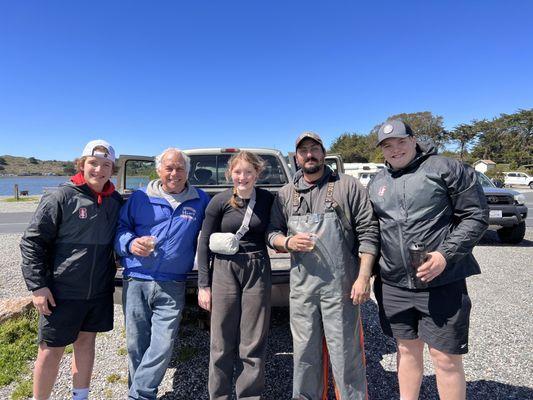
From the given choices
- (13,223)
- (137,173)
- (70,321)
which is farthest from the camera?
(13,223)

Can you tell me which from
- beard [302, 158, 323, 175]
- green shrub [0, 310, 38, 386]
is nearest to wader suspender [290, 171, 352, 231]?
beard [302, 158, 323, 175]

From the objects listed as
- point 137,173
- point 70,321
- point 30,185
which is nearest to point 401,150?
point 70,321

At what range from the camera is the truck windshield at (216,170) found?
4.95 m

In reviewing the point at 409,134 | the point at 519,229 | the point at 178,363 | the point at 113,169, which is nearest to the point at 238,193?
the point at 113,169

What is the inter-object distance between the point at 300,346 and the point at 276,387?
759 mm

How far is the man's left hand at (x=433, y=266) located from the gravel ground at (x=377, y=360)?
1.30m

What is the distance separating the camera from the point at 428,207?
2.12m

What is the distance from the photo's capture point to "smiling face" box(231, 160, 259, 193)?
2.43m

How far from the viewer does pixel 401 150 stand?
2.24 meters

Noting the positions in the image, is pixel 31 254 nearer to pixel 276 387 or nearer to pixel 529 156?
pixel 276 387

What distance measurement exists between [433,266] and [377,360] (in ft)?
5.65

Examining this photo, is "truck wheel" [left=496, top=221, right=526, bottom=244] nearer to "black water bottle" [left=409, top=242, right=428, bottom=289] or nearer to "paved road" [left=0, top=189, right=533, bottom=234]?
"paved road" [left=0, top=189, right=533, bottom=234]

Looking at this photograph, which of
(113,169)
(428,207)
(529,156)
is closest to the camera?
(428,207)

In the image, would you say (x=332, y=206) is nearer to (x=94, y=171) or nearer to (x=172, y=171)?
(x=172, y=171)
